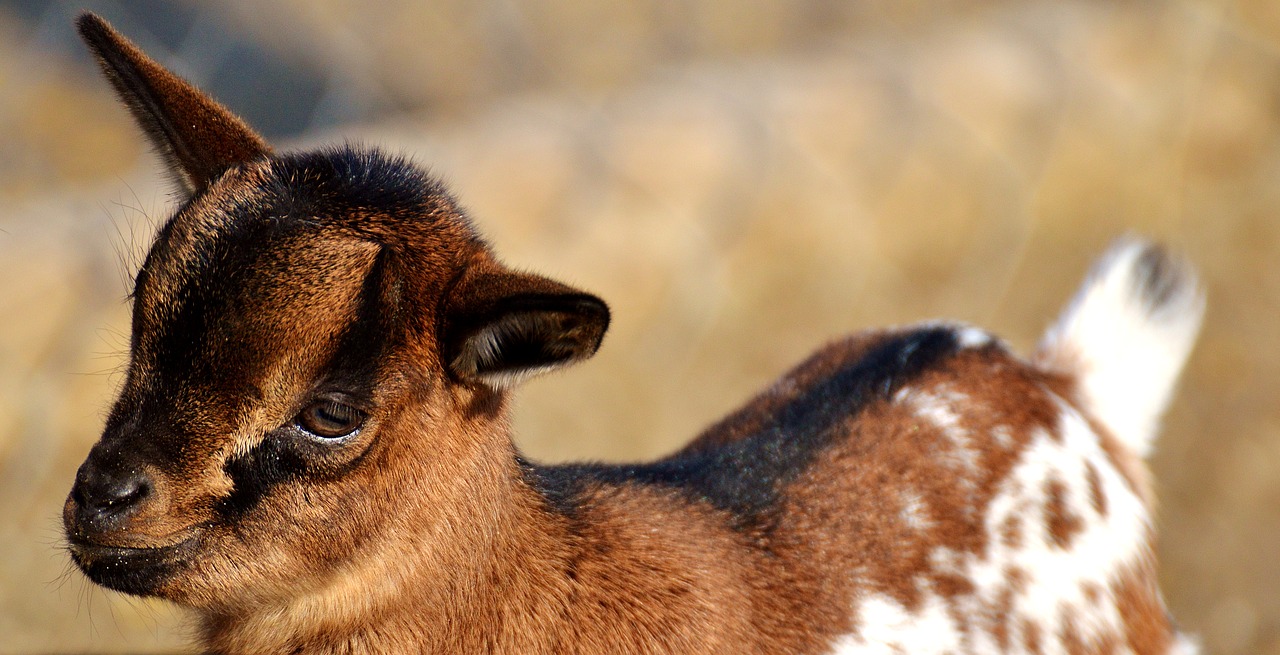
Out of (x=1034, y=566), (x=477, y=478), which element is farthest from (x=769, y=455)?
(x=477, y=478)

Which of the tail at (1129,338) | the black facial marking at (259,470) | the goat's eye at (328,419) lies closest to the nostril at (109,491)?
the black facial marking at (259,470)

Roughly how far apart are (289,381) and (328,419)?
0.09 metres

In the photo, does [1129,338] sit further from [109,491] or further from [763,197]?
[109,491]

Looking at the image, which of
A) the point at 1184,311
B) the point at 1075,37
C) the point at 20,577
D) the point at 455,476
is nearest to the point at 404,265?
the point at 455,476

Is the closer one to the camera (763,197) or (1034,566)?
(1034,566)

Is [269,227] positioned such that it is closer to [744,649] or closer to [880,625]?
[744,649]

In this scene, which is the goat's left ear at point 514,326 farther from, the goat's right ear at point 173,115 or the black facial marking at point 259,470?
the goat's right ear at point 173,115

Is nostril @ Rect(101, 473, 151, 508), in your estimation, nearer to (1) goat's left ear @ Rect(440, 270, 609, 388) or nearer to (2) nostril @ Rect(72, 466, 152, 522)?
(2) nostril @ Rect(72, 466, 152, 522)

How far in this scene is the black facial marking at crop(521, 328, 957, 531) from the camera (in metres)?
2.69

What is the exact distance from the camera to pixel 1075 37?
234 inches

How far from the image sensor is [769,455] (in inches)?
113

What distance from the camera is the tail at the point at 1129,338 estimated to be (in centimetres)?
346

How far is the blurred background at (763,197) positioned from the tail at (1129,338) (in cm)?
182

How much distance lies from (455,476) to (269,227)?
0.51m
